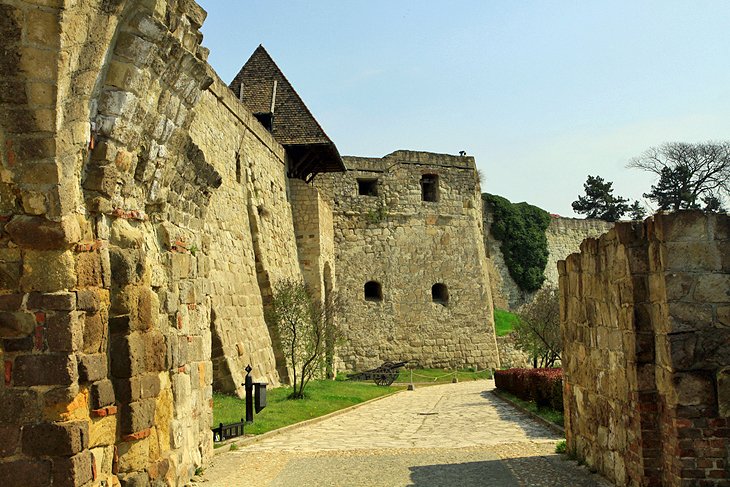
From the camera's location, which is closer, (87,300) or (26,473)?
(26,473)

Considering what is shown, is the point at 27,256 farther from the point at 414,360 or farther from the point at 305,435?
the point at 414,360

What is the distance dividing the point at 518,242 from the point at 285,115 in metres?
19.2

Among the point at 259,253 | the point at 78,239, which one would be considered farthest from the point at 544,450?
the point at 259,253

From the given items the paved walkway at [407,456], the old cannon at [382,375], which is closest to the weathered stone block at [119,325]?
the paved walkway at [407,456]

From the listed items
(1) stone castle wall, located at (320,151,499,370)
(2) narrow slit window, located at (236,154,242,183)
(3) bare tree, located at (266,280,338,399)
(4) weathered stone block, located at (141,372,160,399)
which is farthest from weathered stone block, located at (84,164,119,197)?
(1) stone castle wall, located at (320,151,499,370)

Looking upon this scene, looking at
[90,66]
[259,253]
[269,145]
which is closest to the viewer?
[90,66]

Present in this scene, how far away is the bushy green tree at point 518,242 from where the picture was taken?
125 ft

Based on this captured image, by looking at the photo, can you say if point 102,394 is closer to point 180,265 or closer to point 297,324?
point 180,265

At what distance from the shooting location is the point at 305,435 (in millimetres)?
11625

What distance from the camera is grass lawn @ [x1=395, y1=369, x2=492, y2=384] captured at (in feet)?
83.5

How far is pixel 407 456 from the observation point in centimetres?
932

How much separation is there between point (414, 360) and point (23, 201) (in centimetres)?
2442

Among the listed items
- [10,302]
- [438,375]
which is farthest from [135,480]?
[438,375]

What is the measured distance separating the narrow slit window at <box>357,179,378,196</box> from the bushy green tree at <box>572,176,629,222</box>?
36775 millimetres
